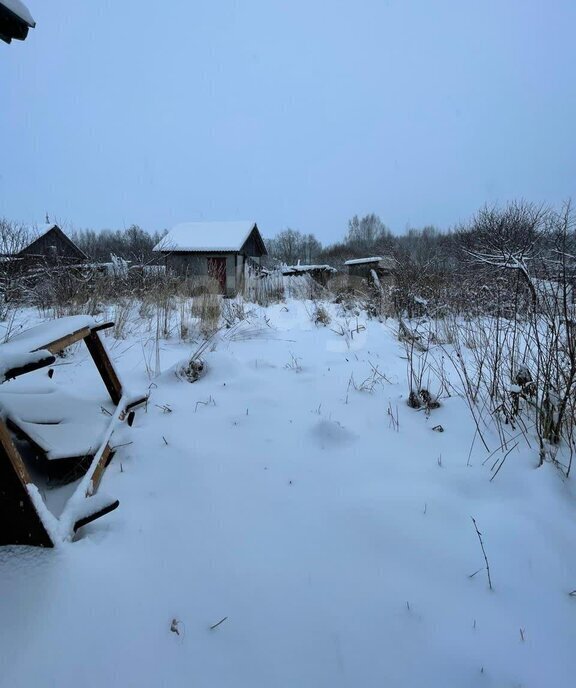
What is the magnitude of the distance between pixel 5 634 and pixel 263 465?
3.60ft

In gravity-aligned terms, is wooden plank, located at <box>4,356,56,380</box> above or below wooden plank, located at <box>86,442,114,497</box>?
above

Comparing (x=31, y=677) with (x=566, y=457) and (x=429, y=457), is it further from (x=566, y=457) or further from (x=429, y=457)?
(x=566, y=457)

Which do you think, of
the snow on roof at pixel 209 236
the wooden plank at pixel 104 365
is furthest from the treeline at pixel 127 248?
the wooden plank at pixel 104 365

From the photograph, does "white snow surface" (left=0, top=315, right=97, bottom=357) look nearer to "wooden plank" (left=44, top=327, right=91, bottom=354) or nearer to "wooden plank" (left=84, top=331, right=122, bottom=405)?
"wooden plank" (left=44, top=327, right=91, bottom=354)

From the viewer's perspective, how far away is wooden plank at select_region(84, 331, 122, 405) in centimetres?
219

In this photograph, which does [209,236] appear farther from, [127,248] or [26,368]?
[26,368]

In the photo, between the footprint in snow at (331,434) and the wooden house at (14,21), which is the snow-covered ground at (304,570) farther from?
the wooden house at (14,21)

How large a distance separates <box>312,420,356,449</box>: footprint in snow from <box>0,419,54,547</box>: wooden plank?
→ 1351mm

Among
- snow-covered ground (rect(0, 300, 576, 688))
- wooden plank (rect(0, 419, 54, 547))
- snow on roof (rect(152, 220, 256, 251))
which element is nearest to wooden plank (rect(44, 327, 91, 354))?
wooden plank (rect(0, 419, 54, 547))

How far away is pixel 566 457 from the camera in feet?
5.48

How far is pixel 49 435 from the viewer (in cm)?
170

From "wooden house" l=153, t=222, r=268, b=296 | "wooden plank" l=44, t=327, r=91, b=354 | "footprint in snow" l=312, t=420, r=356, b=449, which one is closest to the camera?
"wooden plank" l=44, t=327, r=91, b=354

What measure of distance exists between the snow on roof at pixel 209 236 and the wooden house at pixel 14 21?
1649 cm

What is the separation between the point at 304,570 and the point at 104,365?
177cm
